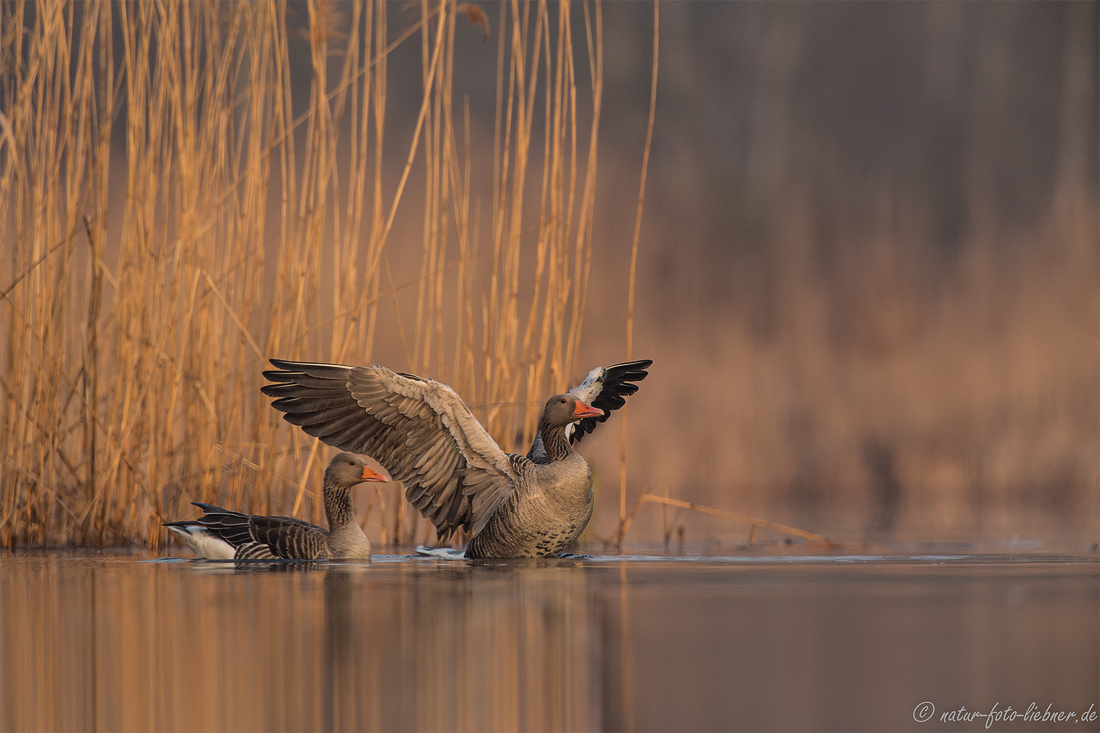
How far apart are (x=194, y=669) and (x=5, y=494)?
4051 millimetres

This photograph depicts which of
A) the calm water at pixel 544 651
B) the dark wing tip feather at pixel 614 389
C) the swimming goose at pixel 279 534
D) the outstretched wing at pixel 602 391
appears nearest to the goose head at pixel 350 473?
the swimming goose at pixel 279 534

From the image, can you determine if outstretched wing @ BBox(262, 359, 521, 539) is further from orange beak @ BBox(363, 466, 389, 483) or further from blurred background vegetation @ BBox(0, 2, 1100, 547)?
blurred background vegetation @ BBox(0, 2, 1100, 547)

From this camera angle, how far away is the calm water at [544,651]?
314 cm

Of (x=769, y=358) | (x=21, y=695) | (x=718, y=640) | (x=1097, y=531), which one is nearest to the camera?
(x=21, y=695)

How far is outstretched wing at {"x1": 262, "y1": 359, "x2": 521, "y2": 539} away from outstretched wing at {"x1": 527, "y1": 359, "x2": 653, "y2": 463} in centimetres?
37

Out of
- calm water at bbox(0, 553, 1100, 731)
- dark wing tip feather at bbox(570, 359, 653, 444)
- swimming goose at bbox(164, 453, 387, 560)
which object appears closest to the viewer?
calm water at bbox(0, 553, 1100, 731)

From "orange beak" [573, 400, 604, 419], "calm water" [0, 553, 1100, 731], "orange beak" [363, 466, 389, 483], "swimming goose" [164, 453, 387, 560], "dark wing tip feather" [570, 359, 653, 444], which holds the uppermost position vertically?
"dark wing tip feather" [570, 359, 653, 444]

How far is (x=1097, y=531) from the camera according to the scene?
874cm

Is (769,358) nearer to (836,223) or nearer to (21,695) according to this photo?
(836,223)

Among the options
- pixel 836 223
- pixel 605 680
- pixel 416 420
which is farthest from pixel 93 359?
pixel 836 223

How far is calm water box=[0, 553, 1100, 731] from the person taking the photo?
314 centimetres

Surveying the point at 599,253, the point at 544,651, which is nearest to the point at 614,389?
the point at 544,651

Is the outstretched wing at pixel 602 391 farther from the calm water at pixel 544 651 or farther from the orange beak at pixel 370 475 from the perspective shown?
the calm water at pixel 544 651

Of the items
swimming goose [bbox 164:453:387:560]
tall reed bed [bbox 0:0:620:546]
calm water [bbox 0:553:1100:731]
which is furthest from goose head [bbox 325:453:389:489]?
calm water [bbox 0:553:1100:731]
